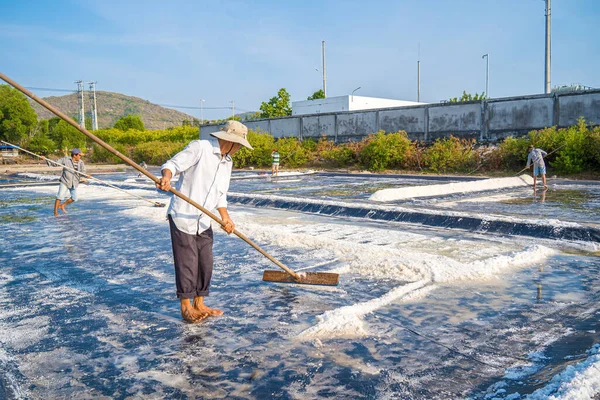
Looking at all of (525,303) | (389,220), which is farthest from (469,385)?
(389,220)

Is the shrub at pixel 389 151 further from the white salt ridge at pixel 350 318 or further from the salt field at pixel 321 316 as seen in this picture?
the white salt ridge at pixel 350 318

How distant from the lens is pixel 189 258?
374cm

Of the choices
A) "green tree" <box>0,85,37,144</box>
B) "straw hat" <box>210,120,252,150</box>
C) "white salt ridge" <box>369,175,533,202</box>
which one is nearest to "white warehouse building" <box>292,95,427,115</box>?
"white salt ridge" <box>369,175,533,202</box>

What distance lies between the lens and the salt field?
285 cm

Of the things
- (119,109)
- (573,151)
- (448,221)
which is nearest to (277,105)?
(573,151)

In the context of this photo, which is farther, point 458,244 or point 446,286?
point 458,244

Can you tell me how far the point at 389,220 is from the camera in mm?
8945

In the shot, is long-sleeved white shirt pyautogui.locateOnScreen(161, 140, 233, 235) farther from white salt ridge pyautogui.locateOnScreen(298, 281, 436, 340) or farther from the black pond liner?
the black pond liner

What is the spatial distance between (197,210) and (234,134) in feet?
2.08

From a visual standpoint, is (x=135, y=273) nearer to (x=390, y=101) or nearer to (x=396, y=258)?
(x=396, y=258)

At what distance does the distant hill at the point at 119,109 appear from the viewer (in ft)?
483

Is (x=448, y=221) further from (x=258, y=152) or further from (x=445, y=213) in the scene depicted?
(x=258, y=152)

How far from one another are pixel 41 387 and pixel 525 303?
141 inches

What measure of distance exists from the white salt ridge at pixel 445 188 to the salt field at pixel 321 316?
3285mm
